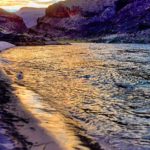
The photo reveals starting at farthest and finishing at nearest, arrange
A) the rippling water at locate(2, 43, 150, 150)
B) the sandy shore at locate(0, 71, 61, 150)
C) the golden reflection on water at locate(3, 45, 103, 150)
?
the rippling water at locate(2, 43, 150, 150) < the golden reflection on water at locate(3, 45, 103, 150) < the sandy shore at locate(0, 71, 61, 150)

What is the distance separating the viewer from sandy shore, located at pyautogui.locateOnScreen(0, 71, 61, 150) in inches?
432

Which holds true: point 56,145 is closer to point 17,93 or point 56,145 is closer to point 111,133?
point 111,133

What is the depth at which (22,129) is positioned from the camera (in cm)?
1259

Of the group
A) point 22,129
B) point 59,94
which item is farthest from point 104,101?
point 22,129

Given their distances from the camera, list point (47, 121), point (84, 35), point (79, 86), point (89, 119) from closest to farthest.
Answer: point (47, 121) → point (89, 119) → point (79, 86) → point (84, 35)

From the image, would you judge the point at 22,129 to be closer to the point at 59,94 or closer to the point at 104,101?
the point at 104,101

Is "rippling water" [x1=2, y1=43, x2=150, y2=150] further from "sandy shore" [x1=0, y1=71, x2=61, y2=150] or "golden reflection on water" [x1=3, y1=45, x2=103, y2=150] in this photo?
"sandy shore" [x1=0, y1=71, x2=61, y2=150]

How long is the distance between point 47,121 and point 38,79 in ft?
43.3

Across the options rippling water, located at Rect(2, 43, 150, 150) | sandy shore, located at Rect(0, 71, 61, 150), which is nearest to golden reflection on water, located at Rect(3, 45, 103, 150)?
rippling water, located at Rect(2, 43, 150, 150)

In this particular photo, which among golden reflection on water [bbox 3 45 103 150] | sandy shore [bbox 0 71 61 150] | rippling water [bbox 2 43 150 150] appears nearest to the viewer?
sandy shore [bbox 0 71 61 150]

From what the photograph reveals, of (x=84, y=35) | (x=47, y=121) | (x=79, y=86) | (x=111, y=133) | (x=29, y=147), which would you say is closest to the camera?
(x=29, y=147)

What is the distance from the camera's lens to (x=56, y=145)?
36.3ft

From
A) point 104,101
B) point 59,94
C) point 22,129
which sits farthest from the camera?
point 59,94

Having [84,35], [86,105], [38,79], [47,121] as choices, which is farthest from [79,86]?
[84,35]
